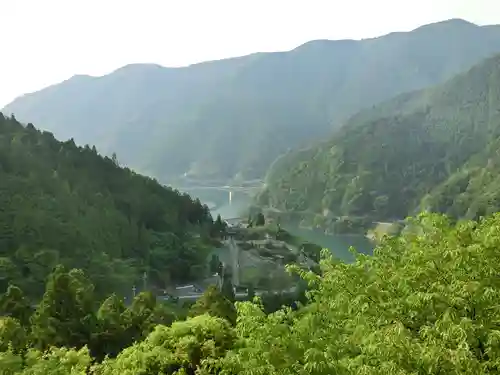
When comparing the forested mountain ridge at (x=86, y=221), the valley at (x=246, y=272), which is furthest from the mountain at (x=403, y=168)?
the forested mountain ridge at (x=86, y=221)

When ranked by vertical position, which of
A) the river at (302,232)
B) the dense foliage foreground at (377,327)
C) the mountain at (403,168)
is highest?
the dense foliage foreground at (377,327)

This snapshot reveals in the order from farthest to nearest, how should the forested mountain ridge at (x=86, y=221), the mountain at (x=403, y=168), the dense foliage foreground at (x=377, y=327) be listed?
the mountain at (x=403, y=168) < the forested mountain ridge at (x=86, y=221) < the dense foliage foreground at (x=377, y=327)

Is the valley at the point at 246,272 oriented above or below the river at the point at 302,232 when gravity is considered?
above

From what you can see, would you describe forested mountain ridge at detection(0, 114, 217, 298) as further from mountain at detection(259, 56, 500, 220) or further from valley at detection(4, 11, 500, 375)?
mountain at detection(259, 56, 500, 220)

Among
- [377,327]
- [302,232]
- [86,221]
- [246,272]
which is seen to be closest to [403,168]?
[302,232]

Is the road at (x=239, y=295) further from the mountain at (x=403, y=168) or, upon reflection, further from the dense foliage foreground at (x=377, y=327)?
the mountain at (x=403, y=168)

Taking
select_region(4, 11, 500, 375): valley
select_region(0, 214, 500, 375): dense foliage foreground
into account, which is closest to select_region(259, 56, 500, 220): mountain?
select_region(4, 11, 500, 375): valley
